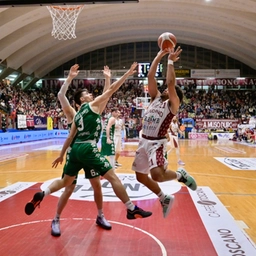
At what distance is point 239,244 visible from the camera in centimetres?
356

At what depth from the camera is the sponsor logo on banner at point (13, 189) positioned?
6.00m

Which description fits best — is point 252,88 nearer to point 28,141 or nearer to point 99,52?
point 99,52

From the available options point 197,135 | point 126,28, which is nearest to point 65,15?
point 126,28

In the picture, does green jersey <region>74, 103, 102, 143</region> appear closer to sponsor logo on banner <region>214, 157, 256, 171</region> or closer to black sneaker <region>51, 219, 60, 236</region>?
black sneaker <region>51, 219, 60, 236</region>

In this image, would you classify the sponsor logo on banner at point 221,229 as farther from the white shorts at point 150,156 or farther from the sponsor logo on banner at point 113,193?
the white shorts at point 150,156

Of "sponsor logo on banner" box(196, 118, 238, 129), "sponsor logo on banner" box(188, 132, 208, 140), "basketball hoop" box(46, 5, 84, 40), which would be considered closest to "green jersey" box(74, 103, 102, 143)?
"basketball hoop" box(46, 5, 84, 40)

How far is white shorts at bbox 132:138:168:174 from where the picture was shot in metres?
3.85

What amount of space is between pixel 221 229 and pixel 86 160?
1.97 m

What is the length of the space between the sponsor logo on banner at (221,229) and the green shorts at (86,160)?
1.57m

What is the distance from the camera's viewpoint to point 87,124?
3.89m

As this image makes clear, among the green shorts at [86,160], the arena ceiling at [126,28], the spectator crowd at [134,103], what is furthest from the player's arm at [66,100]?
the spectator crowd at [134,103]

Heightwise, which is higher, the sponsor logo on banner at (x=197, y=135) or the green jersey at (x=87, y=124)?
the green jersey at (x=87, y=124)

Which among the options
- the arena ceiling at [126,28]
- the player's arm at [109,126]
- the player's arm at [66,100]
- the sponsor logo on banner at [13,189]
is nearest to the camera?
the player's arm at [66,100]

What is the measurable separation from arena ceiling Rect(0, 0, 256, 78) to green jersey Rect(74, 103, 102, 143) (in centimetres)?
1723
